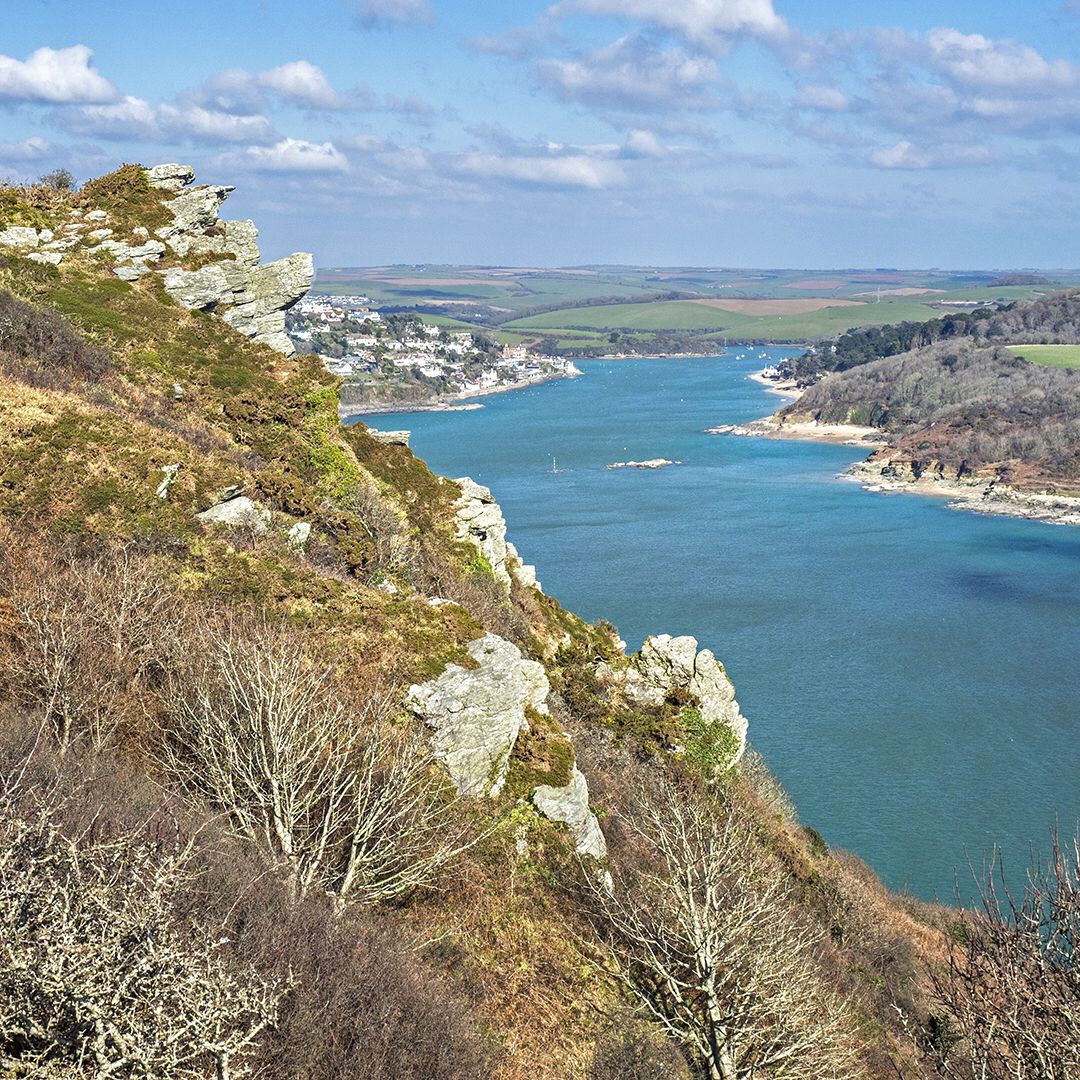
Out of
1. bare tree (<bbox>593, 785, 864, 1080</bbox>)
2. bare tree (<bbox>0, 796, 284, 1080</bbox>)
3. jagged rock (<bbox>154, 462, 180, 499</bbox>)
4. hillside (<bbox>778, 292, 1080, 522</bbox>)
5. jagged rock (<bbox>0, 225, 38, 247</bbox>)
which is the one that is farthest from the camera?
hillside (<bbox>778, 292, 1080, 522</bbox>)

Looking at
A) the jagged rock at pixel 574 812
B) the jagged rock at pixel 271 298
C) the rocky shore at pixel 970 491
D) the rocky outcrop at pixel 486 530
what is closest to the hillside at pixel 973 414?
the rocky shore at pixel 970 491

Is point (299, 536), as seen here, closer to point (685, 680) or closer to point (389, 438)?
point (389, 438)

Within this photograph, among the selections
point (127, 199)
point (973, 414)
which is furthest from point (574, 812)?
point (973, 414)

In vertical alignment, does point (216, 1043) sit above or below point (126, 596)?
below

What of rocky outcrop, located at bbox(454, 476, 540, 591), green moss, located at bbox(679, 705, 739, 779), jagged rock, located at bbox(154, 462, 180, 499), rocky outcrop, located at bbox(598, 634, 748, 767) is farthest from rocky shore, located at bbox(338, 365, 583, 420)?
jagged rock, located at bbox(154, 462, 180, 499)

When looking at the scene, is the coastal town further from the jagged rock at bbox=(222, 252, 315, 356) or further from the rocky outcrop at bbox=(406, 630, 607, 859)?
the rocky outcrop at bbox=(406, 630, 607, 859)

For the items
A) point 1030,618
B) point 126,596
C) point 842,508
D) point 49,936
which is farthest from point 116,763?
point 842,508

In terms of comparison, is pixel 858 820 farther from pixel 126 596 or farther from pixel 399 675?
pixel 126 596

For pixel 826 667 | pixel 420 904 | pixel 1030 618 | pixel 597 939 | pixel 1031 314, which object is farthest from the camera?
pixel 1031 314
